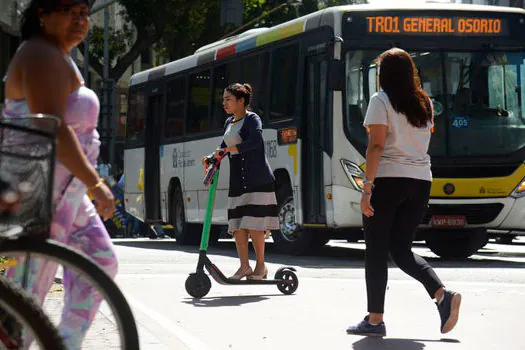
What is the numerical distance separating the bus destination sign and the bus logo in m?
1.97

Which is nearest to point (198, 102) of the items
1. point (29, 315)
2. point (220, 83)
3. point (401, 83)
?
point (220, 83)

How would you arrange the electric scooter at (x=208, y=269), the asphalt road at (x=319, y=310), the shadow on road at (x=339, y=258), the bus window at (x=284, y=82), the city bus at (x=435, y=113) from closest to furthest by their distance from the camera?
the asphalt road at (x=319, y=310)
the electric scooter at (x=208, y=269)
the shadow on road at (x=339, y=258)
the city bus at (x=435, y=113)
the bus window at (x=284, y=82)

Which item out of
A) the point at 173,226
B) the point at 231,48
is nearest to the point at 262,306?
the point at 231,48

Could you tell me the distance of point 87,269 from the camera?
443 cm

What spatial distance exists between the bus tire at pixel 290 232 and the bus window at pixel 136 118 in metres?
7.05

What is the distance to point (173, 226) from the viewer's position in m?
24.1

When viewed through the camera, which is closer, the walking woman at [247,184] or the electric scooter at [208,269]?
the electric scooter at [208,269]

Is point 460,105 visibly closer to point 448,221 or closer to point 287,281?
point 448,221

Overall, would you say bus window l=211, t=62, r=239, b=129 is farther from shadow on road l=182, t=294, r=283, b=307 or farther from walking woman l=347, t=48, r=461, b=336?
walking woman l=347, t=48, r=461, b=336

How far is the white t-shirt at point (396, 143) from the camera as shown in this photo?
→ 867cm

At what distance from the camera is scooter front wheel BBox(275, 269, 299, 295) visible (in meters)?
11.9

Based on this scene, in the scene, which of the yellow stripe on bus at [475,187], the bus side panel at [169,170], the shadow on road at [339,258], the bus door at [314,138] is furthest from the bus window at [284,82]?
the bus side panel at [169,170]

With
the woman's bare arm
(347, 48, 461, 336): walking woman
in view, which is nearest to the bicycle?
the woman's bare arm

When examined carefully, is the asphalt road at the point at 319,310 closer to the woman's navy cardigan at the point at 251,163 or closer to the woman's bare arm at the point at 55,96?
the woman's navy cardigan at the point at 251,163
